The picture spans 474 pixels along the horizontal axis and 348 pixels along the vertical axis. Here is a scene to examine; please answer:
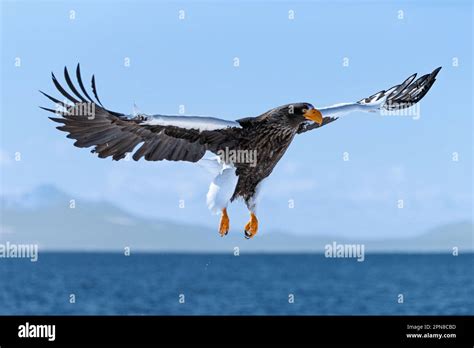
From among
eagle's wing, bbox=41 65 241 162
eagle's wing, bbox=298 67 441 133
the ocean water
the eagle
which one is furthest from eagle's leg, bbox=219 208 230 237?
the ocean water

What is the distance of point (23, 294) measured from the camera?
5844 centimetres

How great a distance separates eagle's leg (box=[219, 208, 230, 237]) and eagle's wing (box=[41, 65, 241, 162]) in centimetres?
78

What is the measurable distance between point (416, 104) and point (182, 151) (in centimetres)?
373

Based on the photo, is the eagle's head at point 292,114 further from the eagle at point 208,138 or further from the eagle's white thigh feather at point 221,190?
the eagle's white thigh feather at point 221,190

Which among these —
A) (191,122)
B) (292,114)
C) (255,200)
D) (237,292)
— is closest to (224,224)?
(255,200)

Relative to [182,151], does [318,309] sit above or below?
below

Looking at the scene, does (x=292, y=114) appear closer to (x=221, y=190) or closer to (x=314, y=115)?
(x=314, y=115)

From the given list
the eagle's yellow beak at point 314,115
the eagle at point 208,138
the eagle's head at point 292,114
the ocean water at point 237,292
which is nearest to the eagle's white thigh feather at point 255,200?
the eagle at point 208,138

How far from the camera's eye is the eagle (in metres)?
10.4

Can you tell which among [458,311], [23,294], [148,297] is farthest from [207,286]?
[458,311]

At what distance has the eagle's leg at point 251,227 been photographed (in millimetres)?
10695

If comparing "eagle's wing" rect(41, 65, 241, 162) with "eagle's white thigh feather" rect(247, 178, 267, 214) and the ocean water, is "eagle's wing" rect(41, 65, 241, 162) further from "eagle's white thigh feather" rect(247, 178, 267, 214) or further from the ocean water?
the ocean water

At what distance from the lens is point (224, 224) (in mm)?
10438
